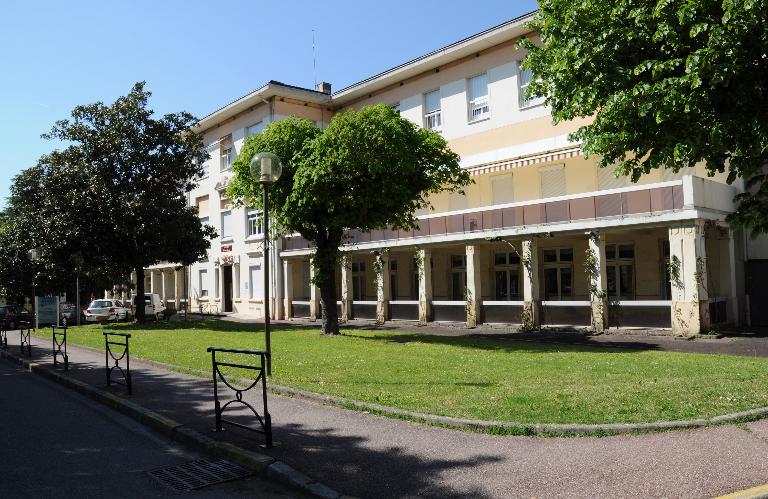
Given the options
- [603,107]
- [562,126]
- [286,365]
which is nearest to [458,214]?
[562,126]

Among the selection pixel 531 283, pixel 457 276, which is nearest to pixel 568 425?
pixel 531 283

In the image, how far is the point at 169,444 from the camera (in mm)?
7582

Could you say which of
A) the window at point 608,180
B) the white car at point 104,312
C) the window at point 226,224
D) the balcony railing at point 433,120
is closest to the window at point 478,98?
the balcony railing at point 433,120

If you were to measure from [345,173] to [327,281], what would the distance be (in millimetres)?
4257

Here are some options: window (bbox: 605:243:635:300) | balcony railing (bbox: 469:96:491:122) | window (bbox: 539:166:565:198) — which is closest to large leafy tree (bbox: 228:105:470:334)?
window (bbox: 539:166:565:198)

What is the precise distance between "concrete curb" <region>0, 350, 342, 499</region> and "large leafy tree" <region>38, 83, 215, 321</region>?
1790cm

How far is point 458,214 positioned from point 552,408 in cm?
1752

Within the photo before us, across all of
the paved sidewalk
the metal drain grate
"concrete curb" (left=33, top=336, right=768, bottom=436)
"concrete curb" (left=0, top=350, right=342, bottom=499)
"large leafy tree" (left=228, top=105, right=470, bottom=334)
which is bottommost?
the metal drain grate

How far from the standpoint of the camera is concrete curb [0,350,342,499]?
5602mm

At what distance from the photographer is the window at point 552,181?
2447cm

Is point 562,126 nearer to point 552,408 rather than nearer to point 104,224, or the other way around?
point 552,408

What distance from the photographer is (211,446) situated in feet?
23.0

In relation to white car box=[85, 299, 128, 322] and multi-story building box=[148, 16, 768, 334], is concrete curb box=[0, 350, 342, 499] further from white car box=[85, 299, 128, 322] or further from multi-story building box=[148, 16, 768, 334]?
white car box=[85, 299, 128, 322]

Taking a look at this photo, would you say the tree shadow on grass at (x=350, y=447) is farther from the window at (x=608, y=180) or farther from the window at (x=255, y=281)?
the window at (x=255, y=281)
